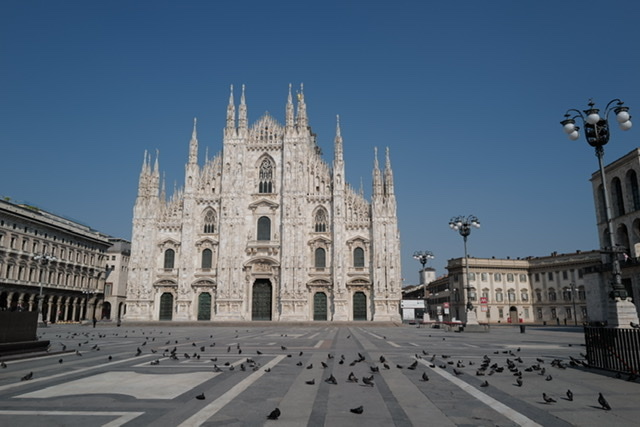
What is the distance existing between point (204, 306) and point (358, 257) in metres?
16.4

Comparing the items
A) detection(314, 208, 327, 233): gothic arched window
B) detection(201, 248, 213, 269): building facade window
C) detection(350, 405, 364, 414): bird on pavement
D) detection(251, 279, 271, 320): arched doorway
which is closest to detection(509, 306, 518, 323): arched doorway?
detection(314, 208, 327, 233): gothic arched window

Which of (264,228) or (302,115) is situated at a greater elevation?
(302,115)

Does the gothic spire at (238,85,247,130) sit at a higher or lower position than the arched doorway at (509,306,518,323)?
higher

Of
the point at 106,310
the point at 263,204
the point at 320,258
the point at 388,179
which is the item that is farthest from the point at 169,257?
the point at 106,310

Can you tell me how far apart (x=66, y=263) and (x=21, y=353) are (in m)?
51.8

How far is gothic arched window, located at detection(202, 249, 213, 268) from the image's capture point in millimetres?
46938

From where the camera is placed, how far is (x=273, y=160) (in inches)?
1911

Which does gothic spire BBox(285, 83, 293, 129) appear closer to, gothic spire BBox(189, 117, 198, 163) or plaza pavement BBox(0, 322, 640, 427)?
gothic spire BBox(189, 117, 198, 163)

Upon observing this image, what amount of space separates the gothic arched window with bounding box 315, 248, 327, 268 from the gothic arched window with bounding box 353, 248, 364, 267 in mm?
3013

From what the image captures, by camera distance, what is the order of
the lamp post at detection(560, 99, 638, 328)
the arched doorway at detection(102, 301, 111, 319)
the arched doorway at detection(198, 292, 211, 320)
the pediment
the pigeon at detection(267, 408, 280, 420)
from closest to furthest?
1. the pigeon at detection(267, 408, 280, 420)
2. the lamp post at detection(560, 99, 638, 328)
3. the arched doorway at detection(198, 292, 211, 320)
4. the pediment
5. the arched doorway at detection(102, 301, 111, 319)

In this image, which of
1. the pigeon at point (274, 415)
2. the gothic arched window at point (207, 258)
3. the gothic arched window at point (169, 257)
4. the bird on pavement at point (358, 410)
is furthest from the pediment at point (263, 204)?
the pigeon at point (274, 415)

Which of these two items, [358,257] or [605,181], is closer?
[605,181]

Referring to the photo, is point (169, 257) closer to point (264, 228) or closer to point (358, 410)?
point (264, 228)

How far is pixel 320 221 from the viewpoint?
154 feet
